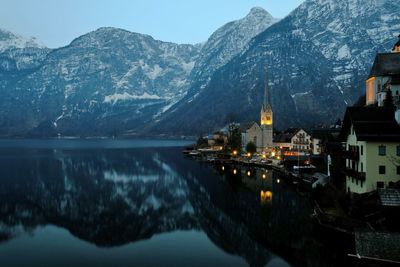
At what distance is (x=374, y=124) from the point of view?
55062mm

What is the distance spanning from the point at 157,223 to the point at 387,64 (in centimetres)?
4640

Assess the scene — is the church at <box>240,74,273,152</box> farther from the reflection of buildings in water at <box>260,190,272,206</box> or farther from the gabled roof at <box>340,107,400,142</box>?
the gabled roof at <box>340,107,400,142</box>

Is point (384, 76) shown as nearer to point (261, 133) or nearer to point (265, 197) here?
point (265, 197)

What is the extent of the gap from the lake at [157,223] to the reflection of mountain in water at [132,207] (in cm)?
13

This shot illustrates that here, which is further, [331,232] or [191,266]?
[331,232]

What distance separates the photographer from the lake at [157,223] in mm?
44438

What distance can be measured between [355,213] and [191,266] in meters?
19.1

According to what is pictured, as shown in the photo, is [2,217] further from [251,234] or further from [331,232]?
[331,232]

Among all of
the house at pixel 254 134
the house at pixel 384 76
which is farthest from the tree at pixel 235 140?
the house at pixel 384 76

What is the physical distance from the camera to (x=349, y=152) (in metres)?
58.6

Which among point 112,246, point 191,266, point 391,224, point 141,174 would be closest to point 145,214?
point 112,246

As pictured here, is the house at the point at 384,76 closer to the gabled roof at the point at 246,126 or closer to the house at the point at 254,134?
the house at the point at 254,134

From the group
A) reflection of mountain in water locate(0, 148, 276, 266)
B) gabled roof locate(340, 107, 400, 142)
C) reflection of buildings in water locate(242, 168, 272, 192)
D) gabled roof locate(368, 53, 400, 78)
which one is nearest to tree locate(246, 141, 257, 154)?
reflection of buildings in water locate(242, 168, 272, 192)

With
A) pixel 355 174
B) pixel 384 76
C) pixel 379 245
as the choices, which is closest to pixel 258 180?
pixel 384 76
